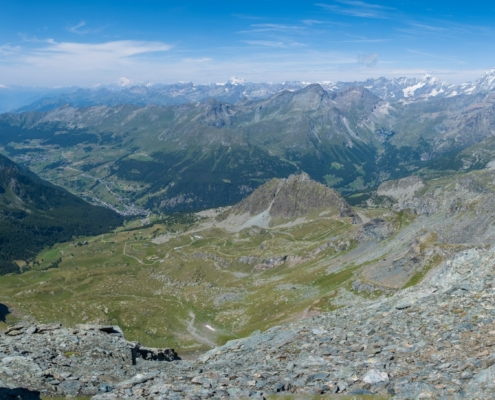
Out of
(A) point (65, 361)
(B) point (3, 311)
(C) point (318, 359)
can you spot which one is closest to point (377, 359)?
(C) point (318, 359)

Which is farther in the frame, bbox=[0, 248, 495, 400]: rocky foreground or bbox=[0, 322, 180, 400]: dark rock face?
bbox=[0, 322, 180, 400]: dark rock face

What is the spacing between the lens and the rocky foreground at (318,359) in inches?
923

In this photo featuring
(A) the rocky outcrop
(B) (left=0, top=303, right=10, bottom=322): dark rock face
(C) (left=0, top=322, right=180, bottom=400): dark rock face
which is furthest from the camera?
(B) (left=0, top=303, right=10, bottom=322): dark rock face

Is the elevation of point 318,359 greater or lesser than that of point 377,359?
lesser

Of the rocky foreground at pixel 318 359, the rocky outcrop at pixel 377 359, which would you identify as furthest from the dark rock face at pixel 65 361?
the rocky outcrop at pixel 377 359

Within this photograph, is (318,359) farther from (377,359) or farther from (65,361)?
(65,361)

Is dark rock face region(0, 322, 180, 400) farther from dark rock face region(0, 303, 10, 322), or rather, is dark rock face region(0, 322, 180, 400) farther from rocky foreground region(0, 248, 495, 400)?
dark rock face region(0, 303, 10, 322)

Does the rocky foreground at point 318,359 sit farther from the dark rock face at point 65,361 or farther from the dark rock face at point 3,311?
the dark rock face at point 3,311

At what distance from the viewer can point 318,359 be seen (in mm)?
29328

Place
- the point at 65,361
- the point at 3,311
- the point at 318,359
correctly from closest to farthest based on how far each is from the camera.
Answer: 1. the point at 318,359
2. the point at 65,361
3. the point at 3,311

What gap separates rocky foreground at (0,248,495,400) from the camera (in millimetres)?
23438

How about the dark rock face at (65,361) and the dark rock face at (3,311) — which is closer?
the dark rock face at (65,361)

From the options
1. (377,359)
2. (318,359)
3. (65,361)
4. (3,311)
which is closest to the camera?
(377,359)

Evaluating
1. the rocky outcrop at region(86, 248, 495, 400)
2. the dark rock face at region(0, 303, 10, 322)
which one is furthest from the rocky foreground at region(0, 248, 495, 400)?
the dark rock face at region(0, 303, 10, 322)
